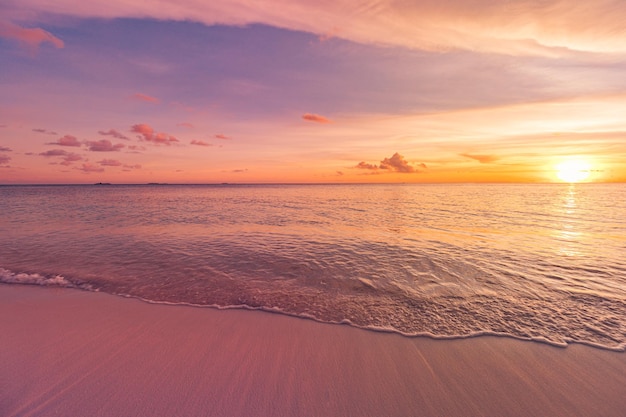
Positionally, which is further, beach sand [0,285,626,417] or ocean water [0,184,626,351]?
ocean water [0,184,626,351]

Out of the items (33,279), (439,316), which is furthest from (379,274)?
(33,279)

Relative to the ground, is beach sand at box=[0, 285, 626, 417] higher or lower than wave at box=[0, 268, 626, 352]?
higher

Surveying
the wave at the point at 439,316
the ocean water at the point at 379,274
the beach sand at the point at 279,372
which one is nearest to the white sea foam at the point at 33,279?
the ocean water at the point at 379,274

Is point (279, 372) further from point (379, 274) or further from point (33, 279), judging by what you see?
point (33, 279)

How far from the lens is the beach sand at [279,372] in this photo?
3822 millimetres

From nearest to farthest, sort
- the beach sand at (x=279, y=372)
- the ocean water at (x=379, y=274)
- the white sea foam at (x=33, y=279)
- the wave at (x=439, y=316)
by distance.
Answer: the beach sand at (x=279, y=372) < the wave at (x=439, y=316) < the ocean water at (x=379, y=274) < the white sea foam at (x=33, y=279)

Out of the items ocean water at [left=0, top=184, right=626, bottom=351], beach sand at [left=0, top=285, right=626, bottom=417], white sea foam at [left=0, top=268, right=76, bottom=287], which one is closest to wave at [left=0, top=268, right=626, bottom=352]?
ocean water at [left=0, top=184, right=626, bottom=351]

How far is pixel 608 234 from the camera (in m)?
17.1

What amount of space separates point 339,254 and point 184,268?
6.75 m

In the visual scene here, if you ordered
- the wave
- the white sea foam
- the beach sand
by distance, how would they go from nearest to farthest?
the beach sand → the wave → the white sea foam

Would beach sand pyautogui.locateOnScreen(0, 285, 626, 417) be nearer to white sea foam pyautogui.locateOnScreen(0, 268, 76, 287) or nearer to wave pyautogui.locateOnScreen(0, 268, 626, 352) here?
wave pyautogui.locateOnScreen(0, 268, 626, 352)

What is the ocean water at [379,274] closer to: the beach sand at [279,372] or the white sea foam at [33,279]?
the white sea foam at [33,279]

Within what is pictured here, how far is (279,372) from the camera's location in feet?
14.9

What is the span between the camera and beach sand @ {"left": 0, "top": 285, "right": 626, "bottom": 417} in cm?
382
